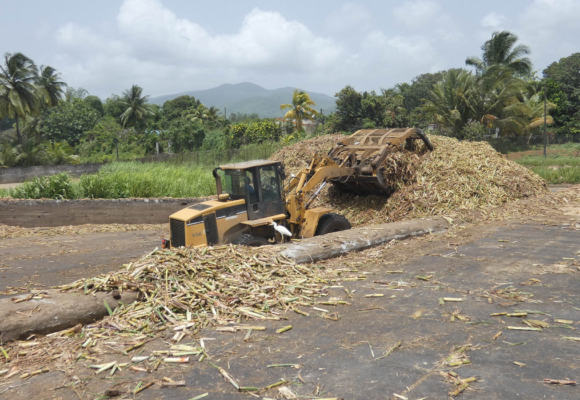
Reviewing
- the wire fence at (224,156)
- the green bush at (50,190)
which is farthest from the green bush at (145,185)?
the wire fence at (224,156)

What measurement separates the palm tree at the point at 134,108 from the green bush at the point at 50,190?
36448mm

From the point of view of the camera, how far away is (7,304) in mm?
4805

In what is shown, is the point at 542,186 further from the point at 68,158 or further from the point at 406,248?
the point at 68,158

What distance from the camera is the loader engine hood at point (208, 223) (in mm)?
7617

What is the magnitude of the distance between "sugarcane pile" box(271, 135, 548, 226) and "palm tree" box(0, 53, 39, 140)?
30426 mm

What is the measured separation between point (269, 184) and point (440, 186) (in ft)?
13.8

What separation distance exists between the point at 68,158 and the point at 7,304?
31.5m

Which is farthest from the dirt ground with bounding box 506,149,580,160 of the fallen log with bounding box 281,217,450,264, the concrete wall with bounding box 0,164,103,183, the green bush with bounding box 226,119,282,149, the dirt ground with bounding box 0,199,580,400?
the dirt ground with bounding box 0,199,580,400

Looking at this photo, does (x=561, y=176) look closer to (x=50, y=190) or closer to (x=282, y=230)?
(x=282, y=230)

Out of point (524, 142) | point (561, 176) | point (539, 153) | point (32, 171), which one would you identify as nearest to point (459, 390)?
point (561, 176)

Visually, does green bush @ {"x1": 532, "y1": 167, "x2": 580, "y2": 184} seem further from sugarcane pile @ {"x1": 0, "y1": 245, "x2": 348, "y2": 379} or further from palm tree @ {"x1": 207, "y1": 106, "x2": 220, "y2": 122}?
palm tree @ {"x1": 207, "y1": 106, "x2": 220, "y2": 122}

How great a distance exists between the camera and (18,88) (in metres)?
34.5

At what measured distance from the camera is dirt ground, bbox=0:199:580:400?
3.49m

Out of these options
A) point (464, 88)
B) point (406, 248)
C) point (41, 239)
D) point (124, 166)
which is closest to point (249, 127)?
point (464, 88)
